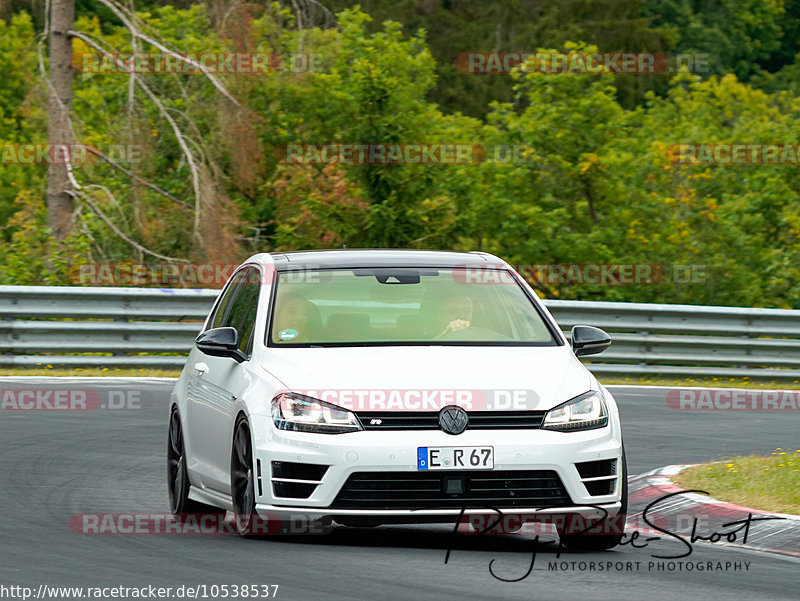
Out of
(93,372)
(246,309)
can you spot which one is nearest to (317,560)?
(246,309)

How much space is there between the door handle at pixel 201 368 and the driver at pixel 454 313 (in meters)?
1.45

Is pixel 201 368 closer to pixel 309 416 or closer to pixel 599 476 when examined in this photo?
pixel 309 416

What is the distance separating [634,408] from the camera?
17.1 meters

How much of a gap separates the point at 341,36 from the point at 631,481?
72.7 ft

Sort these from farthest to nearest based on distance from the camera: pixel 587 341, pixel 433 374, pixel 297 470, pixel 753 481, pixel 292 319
Result: pixel 753 481
pixel 587 341
pixel 292 319
pixel 433 374
pixel 297 470

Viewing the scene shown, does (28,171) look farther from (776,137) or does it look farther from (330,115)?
(776,137)

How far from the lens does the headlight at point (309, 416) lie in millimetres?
7895

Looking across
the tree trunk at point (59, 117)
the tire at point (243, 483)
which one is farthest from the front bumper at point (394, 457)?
the tree trunk at point (59, 117)

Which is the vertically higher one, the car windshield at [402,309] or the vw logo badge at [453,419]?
the car windshield at [402,309]

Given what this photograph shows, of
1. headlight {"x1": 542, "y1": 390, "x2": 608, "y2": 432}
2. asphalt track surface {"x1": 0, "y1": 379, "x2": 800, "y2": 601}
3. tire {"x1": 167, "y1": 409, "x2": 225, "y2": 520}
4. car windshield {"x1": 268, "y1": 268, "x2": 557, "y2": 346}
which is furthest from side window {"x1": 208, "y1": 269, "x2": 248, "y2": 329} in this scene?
headlight {"x1": 542, "y1": 390, "x2": 608, "y2": 432}

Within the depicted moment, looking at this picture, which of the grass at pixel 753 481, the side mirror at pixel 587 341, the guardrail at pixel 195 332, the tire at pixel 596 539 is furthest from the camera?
the guardrail at pixel 195 332

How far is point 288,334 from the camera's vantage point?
884cm

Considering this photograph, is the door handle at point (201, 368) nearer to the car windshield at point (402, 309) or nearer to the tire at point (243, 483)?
the car windshield at point (402, 309)

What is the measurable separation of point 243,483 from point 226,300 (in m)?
2.17
